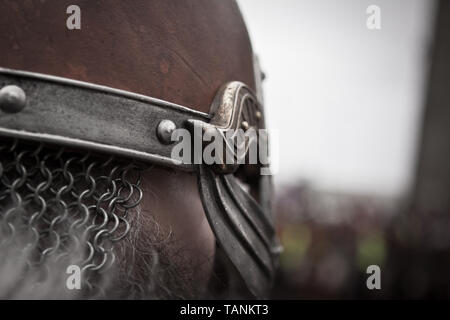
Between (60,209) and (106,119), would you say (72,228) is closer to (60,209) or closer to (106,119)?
(60,209)

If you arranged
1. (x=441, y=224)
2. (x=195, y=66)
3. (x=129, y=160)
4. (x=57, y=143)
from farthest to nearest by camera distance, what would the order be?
1. (x=441, y=224)
2. (x=195, y=66)
3. (x=129, y=160)
4. (x=57, y=143)

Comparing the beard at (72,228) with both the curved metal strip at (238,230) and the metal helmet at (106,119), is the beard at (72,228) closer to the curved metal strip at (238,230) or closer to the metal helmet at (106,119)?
the metal helmet at (106,119)

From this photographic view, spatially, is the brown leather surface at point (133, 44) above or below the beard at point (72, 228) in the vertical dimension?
above

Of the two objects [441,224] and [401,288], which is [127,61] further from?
[441,224]

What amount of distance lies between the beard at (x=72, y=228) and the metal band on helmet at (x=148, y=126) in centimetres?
5

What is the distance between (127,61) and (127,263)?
42cm

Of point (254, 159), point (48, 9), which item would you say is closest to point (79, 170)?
point (48, 9)

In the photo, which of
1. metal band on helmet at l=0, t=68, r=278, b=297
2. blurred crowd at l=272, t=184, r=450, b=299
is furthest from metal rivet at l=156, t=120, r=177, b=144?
blurred crowd at l=272, t=184, r=450, b=299

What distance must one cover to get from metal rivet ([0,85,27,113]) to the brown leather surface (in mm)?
73

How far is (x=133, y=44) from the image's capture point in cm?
107

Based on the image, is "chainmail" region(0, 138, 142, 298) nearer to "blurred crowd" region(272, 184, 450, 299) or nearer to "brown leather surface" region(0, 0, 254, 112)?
"brown leather surface" region(0, 0, 254, 112)

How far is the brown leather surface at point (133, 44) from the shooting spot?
0.97 meters

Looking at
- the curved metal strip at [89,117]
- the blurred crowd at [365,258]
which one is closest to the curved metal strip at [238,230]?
the curved metal strip at [89,117]
